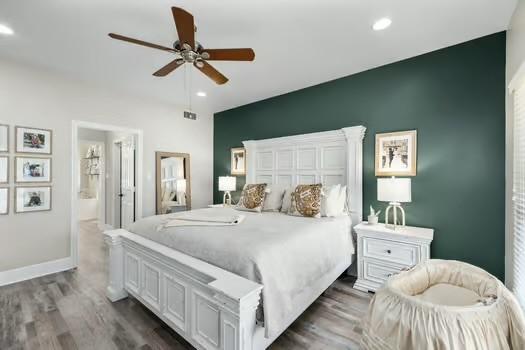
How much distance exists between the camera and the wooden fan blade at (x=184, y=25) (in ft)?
5.04

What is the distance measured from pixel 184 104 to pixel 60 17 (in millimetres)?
2543

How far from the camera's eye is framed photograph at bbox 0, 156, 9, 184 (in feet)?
9.24

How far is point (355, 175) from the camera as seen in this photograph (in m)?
3.12

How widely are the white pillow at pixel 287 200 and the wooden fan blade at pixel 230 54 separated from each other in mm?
1834

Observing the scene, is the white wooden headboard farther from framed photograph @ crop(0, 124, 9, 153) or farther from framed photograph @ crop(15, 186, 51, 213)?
framed photograph @ crop(0, 124, 9, 153)

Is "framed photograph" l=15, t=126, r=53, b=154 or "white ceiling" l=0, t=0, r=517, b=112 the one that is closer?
Answer: "white ceiling" l=0, t=0, r=517, b=112

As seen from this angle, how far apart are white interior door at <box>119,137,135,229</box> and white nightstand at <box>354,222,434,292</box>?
378 centimetres

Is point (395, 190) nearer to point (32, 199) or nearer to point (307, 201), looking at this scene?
point (307, 201)

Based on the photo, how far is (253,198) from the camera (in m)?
3.37

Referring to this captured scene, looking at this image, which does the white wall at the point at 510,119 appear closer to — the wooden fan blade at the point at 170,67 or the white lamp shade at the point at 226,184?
the wooden fan blade at the point at 170,67

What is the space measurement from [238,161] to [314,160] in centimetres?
174

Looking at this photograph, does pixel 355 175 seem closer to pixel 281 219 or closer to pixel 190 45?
pixel 281 219

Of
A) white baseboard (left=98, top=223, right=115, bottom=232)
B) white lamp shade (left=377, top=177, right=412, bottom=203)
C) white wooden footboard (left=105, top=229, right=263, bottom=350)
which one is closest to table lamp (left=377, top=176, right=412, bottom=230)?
white lamp shade (left=377, top=177, right=412, bottom=203)

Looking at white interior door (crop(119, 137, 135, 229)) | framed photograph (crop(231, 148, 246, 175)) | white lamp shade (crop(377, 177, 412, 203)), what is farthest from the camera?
framed photograph (crop(231, 148, 246, 175))
